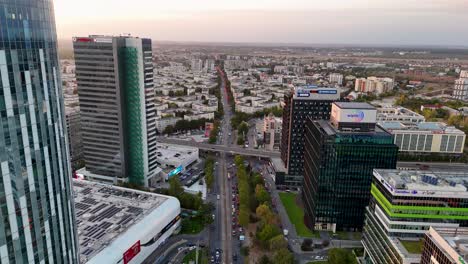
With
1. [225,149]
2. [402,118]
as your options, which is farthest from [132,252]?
[402,118]

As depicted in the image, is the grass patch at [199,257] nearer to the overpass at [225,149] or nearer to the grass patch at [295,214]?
the grass patch at [295,214]

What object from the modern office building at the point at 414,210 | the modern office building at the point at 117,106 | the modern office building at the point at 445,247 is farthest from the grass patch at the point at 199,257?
the modern office building at the point at 445,247

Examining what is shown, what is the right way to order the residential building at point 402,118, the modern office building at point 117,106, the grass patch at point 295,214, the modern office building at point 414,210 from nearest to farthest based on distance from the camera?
the modern office building at point 414,210, the grass patch at point 295,214, the modern office building at point 117,106, the residential building at point 402,118

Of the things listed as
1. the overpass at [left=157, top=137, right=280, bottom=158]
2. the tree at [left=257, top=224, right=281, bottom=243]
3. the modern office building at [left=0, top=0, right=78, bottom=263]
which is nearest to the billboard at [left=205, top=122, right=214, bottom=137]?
the overpass at [left=157, top=137, right=280, bottom=158]

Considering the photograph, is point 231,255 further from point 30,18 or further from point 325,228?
point 30,18

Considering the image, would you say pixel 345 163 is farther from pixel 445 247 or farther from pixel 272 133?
pixel 272 133
